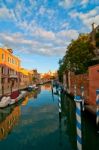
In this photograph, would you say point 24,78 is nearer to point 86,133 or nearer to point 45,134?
point 45,134

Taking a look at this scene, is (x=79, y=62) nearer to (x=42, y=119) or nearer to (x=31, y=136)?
(x=42, y=119)

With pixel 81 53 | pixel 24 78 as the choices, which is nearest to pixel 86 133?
pixel 81 53

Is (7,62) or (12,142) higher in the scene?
(7,62)

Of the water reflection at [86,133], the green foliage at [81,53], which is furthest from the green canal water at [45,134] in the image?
the green foliage at [81,53]

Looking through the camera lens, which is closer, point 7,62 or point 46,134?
point 46,134

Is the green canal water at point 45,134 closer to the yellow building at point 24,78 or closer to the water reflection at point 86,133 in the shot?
the water reflection at point 86,133

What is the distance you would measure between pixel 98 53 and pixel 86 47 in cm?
255

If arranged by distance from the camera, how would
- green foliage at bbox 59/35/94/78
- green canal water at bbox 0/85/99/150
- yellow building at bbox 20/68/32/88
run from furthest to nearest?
yellow building at bbox 20/68/32/88
green foliage at bbox 59/35/94/78
green canal water at bbox 0/85/99/150

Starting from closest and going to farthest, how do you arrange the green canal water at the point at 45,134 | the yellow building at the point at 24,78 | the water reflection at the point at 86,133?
the water reflection at the point at 86,133 < the green canal water at the point at 45,134 < the yellow building at the point at 24,78

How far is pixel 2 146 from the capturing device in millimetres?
12375

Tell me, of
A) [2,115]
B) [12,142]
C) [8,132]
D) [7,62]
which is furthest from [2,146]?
[7,62]

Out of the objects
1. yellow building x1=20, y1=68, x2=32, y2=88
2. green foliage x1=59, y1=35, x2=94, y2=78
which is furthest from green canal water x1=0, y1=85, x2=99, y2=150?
yellow building x1=20, y1=68, x2=32, y2=88

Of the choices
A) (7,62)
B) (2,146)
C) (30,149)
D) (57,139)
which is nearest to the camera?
(30,149)

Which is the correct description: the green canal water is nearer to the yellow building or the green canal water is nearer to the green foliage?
the green foliage
